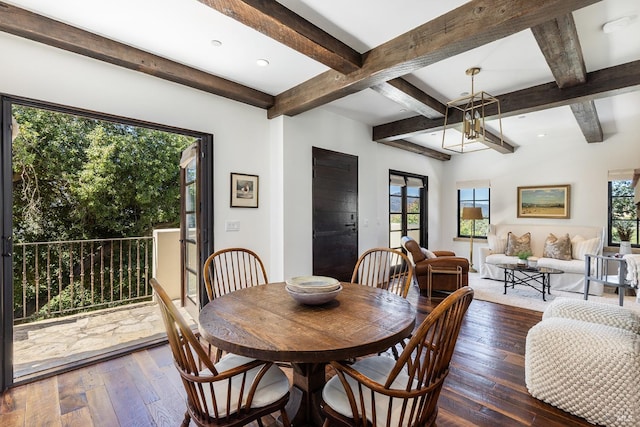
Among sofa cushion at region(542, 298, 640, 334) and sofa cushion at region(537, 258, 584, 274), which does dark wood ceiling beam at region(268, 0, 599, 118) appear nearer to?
sofa cushion at region(542, 298, 640, 334)

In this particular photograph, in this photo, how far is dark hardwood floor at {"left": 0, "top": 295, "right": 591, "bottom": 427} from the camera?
1820mm

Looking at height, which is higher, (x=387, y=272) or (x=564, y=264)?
(x=387, y=272)

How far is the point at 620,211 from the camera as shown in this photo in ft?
16.9

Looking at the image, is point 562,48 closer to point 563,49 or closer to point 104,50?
point 563,49

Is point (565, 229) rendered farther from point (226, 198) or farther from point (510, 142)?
point (226, 198)

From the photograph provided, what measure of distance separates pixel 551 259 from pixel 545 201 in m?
1.31

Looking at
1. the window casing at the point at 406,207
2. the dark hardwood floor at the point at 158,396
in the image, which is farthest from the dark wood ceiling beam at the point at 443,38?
the window casing at the point at 406,207

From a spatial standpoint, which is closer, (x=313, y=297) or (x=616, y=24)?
(x=313, y=297)

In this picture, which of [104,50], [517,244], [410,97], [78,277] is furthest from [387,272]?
[78,277]

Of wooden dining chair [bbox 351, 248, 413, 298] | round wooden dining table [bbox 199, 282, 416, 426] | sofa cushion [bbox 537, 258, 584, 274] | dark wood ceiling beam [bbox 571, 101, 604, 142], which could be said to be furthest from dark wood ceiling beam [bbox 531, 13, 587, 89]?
sofa cushion [bbox 537, 258, 584, 274]

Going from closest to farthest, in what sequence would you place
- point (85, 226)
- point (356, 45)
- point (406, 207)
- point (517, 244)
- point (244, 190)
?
point (356, 45) → point (244, 190) → point (85, 226) → point (517, 244) → point (406, 207)

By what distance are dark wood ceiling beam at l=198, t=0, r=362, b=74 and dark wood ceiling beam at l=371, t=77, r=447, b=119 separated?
0.57m

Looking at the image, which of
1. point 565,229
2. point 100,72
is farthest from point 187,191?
point 565,229

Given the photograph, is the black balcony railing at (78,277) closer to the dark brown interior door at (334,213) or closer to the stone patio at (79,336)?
the stone patio at (79,336)
